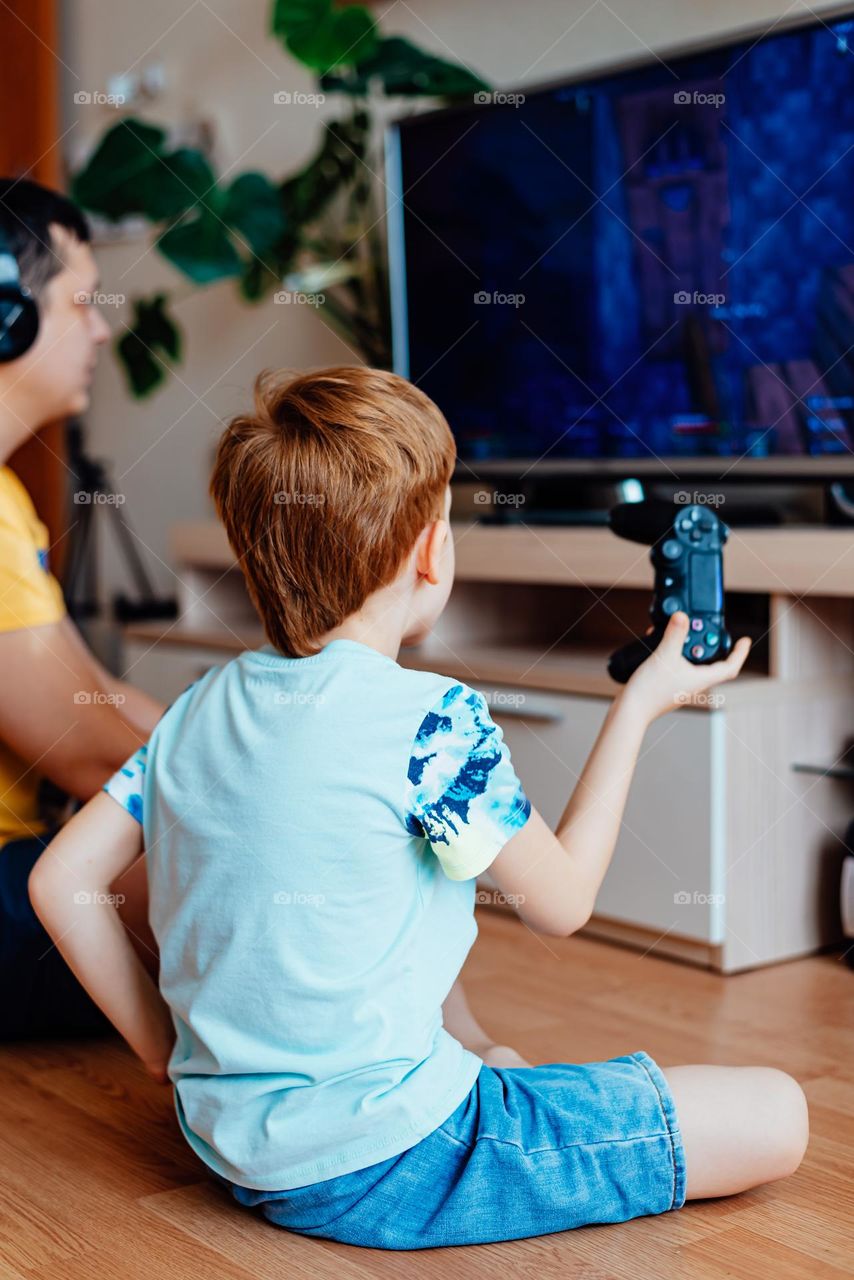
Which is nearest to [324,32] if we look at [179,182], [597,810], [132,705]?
[179,182]

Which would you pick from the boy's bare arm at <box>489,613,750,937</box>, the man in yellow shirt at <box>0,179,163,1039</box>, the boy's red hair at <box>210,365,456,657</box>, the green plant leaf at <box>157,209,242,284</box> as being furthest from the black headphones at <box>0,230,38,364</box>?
the green plant leaf at <box>157,209,242,284</box>

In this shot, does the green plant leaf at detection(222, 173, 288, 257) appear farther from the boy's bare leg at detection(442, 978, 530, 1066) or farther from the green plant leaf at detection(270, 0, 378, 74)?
the boy's bare leg at detection(442, 978, 530, 1066)

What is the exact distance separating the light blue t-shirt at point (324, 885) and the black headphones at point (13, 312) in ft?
2.32

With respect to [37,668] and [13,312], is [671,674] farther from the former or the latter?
[13,312]

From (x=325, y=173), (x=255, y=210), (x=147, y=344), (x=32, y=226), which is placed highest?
(x=325, y=173)

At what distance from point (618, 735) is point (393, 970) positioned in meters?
0.23

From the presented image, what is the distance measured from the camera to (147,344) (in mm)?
2975

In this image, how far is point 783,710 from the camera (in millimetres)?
1739

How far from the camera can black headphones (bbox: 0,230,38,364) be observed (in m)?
1.53

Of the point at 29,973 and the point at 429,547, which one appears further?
the point at 29,973

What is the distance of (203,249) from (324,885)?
191 centimetres

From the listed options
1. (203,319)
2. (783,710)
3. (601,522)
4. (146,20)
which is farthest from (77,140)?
(783,710)

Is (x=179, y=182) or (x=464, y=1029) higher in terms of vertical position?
(x=179, y=182)

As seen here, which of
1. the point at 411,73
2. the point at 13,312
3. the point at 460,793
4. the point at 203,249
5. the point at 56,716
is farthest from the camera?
the point at 203,249
